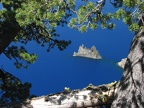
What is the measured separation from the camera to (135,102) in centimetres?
563

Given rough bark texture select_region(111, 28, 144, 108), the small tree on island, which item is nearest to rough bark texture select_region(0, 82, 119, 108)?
the small tree on island

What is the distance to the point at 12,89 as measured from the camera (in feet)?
31.2

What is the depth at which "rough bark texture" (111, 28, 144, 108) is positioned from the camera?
5559mm

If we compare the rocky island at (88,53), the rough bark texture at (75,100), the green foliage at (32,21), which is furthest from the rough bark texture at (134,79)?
the rocky island at (88,53)

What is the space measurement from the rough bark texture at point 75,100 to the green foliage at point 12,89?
2809mm

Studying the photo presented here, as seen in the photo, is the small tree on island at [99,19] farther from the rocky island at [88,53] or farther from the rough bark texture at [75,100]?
the rocky island at [88,53]

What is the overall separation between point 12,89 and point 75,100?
341cm

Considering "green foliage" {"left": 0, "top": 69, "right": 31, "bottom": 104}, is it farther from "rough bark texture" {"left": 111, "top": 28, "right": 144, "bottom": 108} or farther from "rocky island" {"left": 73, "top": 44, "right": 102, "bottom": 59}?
"rocky island" {"left": 73, "top": 44, "right": 102, "bottom": 59}

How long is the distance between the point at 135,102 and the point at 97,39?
53.7 m

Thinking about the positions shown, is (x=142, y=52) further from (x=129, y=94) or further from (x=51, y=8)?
(x=51, y=8)

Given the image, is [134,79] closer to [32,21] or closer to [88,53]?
[32,21]

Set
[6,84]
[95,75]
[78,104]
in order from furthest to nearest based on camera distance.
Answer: [95,75] < [6,84] < [78,104]

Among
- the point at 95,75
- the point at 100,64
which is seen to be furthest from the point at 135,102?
the point at 100,64

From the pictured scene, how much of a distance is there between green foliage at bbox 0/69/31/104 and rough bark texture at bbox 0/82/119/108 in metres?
2.81
